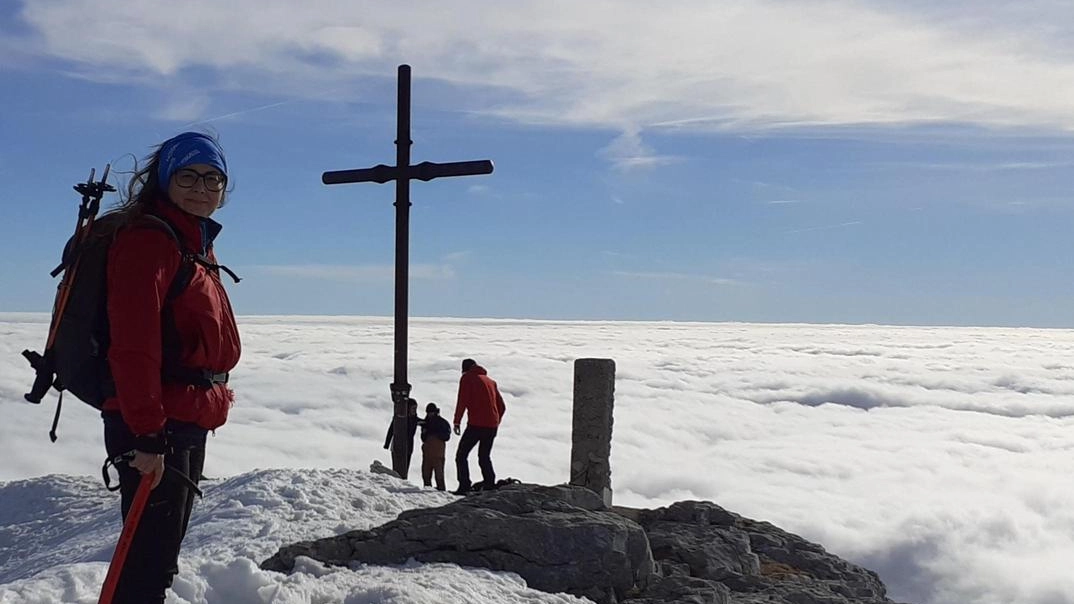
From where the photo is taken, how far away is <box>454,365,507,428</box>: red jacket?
11.5 m

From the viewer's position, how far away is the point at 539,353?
128375 mm

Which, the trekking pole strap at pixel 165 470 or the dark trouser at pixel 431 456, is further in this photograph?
the dark trouser at pixel 431 456

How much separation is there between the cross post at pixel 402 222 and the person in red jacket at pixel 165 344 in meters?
6.98

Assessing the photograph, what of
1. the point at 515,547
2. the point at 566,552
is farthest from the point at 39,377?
the point at 566,552

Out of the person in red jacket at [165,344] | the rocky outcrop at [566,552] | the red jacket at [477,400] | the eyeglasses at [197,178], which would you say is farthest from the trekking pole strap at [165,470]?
the red jacket at [477,400]

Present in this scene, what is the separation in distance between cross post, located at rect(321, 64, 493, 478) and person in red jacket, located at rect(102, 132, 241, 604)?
6.98 metres

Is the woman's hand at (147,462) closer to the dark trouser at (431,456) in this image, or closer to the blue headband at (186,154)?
the blue headband at (186,154)

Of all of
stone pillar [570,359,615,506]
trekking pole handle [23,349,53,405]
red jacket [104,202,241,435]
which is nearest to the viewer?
red jacket [104,202,241,435]

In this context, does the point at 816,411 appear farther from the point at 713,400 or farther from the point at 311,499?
the point at 311,499

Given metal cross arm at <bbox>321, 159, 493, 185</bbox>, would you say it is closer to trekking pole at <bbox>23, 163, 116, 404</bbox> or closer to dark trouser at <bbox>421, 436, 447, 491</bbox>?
dark trouser at <bbox>421, 436, 447, 491</bbox>

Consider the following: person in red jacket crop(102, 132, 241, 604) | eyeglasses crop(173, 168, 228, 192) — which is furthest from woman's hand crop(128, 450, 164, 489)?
eyeglasses crop(173, 168, 228, 192)

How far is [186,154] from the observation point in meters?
3.47

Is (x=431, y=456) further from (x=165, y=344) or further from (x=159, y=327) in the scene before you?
(x=159, y=327)

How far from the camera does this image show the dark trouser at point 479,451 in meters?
11.7
